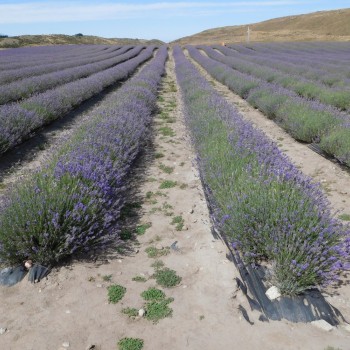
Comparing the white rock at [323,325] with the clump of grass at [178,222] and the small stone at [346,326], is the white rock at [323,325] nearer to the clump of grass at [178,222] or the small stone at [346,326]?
the small stone at [346,326]

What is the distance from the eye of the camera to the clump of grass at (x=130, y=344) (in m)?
2.41

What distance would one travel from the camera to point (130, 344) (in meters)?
2.44

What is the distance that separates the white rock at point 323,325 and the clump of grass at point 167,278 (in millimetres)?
1091

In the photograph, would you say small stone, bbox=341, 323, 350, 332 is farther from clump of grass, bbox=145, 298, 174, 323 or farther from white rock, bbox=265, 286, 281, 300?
clump of grass, bbox=145, 298, 174, 323

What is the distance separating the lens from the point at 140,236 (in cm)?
387

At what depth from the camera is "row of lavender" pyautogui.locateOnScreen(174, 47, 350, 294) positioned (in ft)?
9.13

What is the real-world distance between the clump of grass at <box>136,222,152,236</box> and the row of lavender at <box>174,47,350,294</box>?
0.77 m

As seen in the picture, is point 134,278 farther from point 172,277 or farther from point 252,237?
point 252,237

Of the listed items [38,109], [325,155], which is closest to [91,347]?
[325,155]

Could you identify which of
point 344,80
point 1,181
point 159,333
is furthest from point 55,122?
point 344,80

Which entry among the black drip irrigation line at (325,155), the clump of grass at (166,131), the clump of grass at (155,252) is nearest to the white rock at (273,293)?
the clump of grass at (155,252)

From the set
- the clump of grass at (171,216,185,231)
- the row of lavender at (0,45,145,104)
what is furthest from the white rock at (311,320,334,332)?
the row of lavender at (0,45,145,104)

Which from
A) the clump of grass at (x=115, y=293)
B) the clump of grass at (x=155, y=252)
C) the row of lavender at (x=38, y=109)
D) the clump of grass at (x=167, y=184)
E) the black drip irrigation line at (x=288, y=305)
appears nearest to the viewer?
the black drip irrigation line at (x=288, y=305)

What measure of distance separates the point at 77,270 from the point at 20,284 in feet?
1.51
